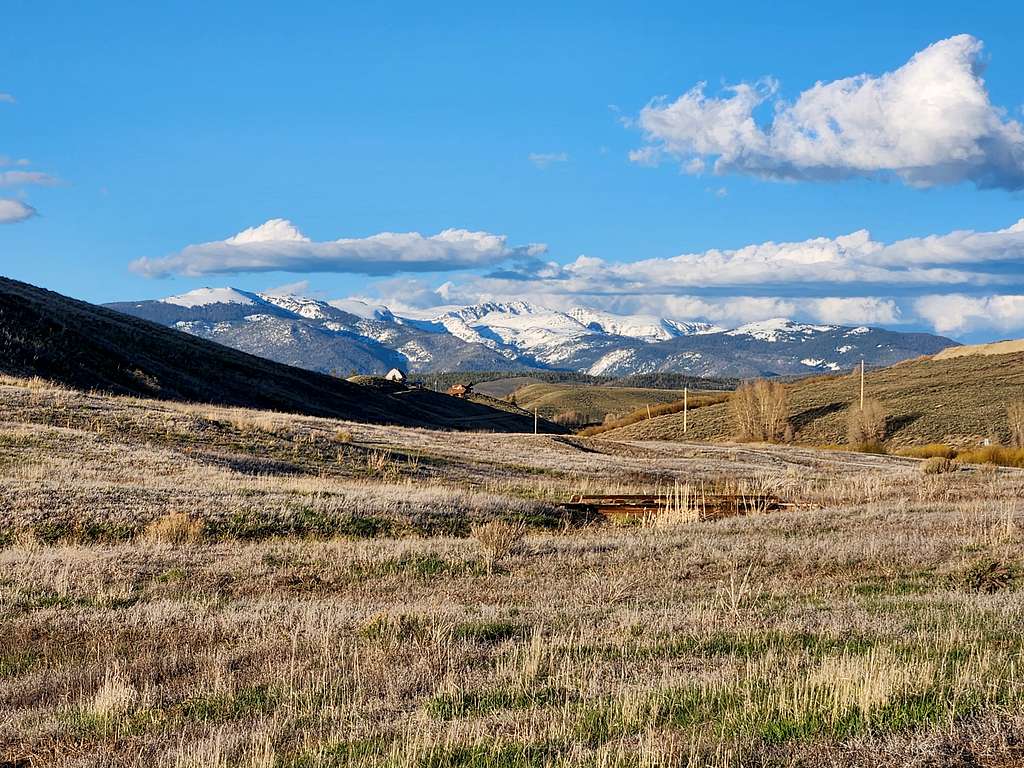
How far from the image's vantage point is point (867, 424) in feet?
286

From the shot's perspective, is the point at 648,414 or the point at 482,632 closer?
the point at 482,632

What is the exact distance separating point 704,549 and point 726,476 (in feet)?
86.9

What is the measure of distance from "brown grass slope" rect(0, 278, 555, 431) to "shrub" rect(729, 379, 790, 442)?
27.5 meters

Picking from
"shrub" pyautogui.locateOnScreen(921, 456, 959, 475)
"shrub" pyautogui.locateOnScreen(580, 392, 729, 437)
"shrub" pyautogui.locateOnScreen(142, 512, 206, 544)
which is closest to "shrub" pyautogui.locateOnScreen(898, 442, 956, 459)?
"shrub" pyautogui.locateOnScreen(921, 456, 959, 475)

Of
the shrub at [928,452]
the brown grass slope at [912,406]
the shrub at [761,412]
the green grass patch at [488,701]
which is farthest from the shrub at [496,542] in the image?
the shrub at [761,412]

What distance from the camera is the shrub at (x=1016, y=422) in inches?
3056

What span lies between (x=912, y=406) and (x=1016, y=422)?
13406 mm

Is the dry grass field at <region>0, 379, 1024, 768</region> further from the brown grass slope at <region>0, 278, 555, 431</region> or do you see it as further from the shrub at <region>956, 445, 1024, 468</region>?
the shrub at <region>956, 445, 1024, 468</region>

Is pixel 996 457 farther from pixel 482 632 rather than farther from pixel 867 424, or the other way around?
pixel 482 632

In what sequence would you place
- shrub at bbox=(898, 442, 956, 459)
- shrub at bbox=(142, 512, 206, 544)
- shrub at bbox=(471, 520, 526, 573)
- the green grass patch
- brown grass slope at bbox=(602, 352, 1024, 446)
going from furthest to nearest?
brown grass slope at bbox=(602, 352, 1024, 446)
shrub at bbox=(898, 442, 956, 459)
shrub at bbox=(142, 512, 206, 544)
shrub at bbox=(471, 520, 526, 573)
the green grass patch

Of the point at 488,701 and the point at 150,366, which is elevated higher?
the point at 150,366

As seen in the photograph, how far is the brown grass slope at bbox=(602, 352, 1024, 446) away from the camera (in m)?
85.1

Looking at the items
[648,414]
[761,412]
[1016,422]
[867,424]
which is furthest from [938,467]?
[648,414]

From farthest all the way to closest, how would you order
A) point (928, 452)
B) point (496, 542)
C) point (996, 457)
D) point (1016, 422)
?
point (1016, 422) → point (928, 452) → point (996, 457) → point (496, 542)
